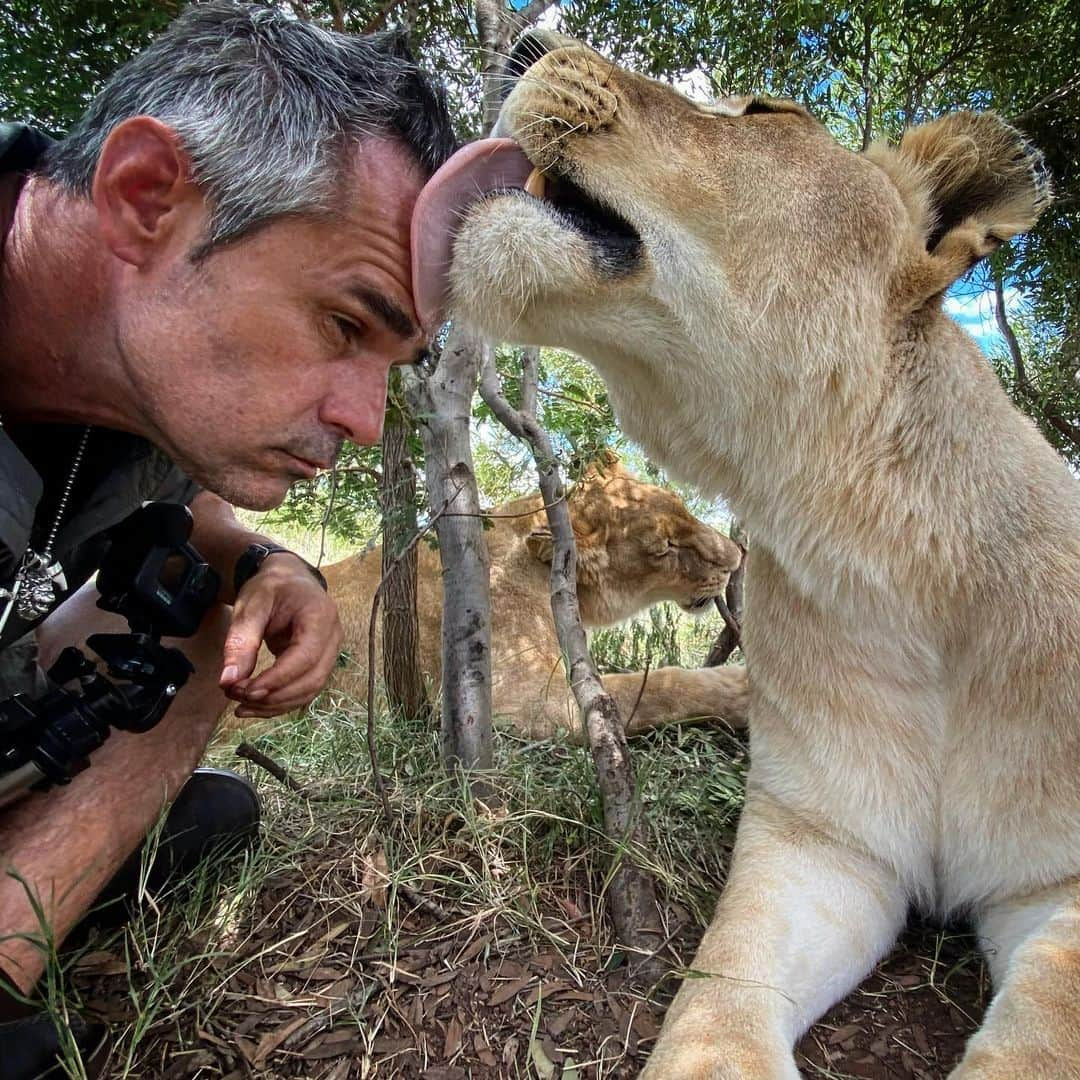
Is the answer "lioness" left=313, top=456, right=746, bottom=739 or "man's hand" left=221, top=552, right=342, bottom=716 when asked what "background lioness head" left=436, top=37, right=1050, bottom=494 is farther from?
"lioness" left=313, top=456, right=746, bottom=739

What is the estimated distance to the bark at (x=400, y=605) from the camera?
2.69m

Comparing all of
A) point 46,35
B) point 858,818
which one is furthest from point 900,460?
point 46,35

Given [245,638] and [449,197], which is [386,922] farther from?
[449,197]

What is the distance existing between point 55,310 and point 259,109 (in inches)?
22.2

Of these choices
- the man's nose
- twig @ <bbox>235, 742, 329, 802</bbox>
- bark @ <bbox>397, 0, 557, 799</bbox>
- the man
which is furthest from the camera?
bark @ <bbox>397, 0, 557, 799</bbox>

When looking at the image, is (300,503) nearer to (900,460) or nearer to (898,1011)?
(900,460)

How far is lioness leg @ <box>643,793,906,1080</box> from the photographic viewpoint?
135 cm

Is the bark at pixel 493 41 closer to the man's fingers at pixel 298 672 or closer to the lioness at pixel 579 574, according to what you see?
the man's fingers at pixel 298 672

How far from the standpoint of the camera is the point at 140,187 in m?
1.55

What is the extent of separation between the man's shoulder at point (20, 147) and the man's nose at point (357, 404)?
0.82 metres

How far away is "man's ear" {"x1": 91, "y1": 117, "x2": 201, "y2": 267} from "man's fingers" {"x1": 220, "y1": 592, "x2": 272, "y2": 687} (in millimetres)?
702

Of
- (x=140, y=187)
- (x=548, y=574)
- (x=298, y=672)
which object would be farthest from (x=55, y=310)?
(x=548, y=574)

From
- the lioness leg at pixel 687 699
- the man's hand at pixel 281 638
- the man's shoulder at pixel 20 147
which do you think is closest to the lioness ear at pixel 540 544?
the lioness leg at pixel 687 699

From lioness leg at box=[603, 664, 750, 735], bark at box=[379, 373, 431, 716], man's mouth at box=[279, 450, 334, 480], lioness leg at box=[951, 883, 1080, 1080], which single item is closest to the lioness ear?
lioness leg at box=[603, 664, 750, 735]
